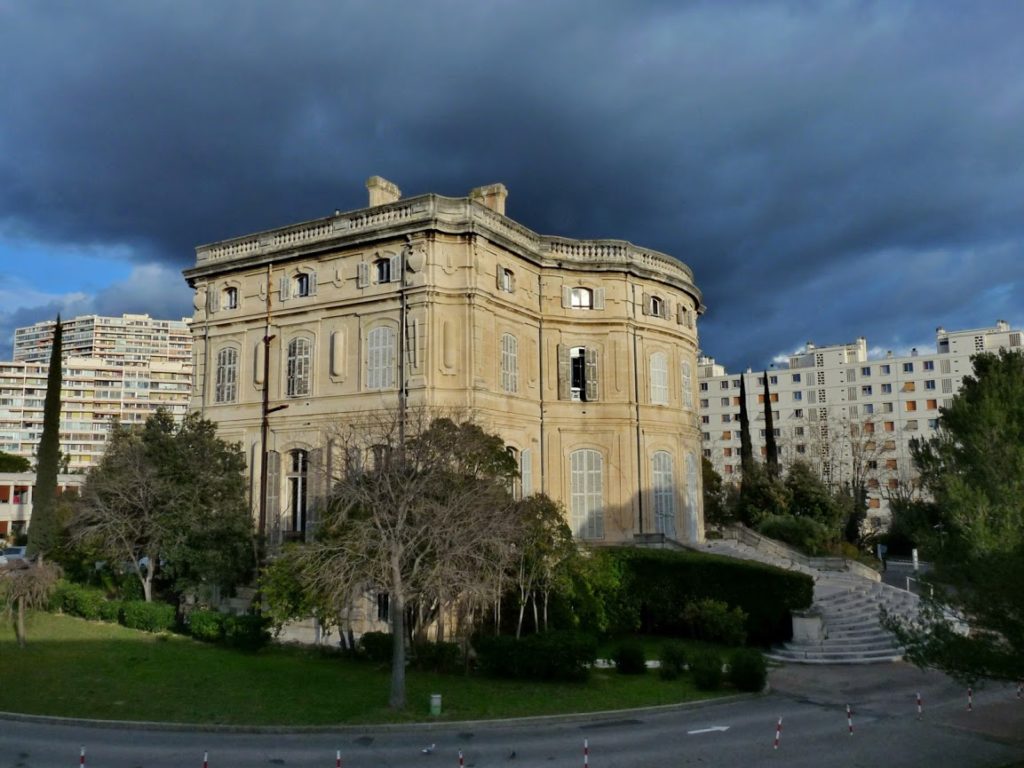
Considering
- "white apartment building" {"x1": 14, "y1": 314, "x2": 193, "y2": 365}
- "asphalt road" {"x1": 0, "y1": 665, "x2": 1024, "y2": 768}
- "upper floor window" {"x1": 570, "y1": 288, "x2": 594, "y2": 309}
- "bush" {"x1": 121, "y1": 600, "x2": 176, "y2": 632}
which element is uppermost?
"white apartment building" {"x1": 14, "y1": 314, "x2": 193, "y2": 365}

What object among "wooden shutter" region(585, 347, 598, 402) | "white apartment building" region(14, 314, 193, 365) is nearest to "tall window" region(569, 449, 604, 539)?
"wooden shutter" region(585, 347, 598, 402)

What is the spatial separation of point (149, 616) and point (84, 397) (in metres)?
111

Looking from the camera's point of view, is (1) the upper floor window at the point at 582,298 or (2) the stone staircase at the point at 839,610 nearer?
(2) the stone staircase at the point at 839,610

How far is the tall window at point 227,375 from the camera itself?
3086cm

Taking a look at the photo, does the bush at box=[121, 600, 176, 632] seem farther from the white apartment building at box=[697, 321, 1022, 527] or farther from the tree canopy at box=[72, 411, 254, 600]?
the white apartment building at box=[697, 321, 1022, 527]

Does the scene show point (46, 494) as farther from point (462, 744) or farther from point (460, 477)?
point (462, 744)

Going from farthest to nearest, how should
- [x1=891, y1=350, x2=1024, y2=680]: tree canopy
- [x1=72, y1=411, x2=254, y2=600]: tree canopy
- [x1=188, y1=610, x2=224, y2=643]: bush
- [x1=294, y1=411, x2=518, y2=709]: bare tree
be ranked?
[x1=72, y1=411, x2=254, y2=600]: tree canopy → [x1=188, y1=610, x2=224, y2=643]: bush → [x1=294, y1=411, x2=518, y2=709]: bare tree → [x1=891, y1=350, x2=1024, y2=680]: tree canopy

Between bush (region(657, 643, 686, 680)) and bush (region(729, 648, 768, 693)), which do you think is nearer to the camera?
bush (region(729, 648, 768, 693))

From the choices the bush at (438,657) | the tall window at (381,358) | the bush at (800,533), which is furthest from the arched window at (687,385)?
the bush at (438,657)

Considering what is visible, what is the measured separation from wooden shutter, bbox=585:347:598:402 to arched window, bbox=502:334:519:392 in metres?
3.32

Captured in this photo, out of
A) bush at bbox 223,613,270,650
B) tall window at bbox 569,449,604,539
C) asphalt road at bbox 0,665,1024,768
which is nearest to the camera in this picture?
asphalt road at bbox 0,665,1024,768

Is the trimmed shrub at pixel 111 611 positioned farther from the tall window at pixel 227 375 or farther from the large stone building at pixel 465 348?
the tall window at pixel 227 375

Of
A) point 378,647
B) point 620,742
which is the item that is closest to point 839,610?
point 620,742

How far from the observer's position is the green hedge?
78.6ft
